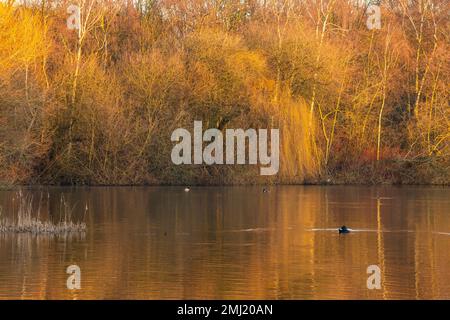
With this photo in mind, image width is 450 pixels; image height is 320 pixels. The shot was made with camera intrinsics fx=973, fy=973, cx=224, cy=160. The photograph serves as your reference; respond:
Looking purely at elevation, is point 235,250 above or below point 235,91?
below

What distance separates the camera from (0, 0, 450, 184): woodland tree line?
51344 mm

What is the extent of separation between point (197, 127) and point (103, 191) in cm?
849

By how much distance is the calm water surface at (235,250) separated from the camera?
18.0 m

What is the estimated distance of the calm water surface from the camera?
59.1ft

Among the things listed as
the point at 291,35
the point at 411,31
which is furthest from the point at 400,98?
the point at 291,35

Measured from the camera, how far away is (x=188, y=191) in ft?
155

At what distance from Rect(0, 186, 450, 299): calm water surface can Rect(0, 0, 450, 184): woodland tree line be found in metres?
10.9

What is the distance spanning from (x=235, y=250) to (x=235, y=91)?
2978 cm

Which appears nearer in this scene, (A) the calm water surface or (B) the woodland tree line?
(A) the calm water surface

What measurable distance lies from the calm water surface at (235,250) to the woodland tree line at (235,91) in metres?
10.9

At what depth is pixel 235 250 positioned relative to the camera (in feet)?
77.7

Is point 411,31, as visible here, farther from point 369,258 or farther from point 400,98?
point 369,258

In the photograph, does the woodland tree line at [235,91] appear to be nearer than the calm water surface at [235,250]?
No

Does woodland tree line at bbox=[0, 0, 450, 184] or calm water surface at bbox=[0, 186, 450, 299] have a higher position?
woodland tree line at bbox=[0, 0, 450, 184]
